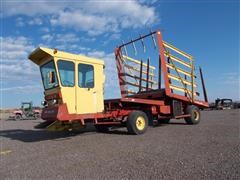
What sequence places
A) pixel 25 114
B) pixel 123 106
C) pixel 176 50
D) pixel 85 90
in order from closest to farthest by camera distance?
pixel 85 90 < pixel 123 106 < pixel 176 50 < pixel 25 114

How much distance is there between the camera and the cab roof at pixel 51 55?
399 inches

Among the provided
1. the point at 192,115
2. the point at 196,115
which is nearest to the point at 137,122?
the point at 192,115

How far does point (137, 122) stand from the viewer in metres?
11.5

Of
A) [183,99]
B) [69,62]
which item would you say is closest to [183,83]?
[183,99]

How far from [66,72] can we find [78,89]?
0.69m

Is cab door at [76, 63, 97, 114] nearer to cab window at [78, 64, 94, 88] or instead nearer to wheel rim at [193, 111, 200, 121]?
cab window at [78, 64, 94, 88]

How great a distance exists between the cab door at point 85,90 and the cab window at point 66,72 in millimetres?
252

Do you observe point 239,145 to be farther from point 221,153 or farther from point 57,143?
point 57,143

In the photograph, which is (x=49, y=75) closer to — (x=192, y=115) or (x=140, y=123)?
(x=140, y=123)

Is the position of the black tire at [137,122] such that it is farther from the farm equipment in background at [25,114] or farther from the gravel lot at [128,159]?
the farm equipment in background at [25,114]

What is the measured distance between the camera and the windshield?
1023 cm

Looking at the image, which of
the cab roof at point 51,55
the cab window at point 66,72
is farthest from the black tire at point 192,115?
the cab window at point 66,72

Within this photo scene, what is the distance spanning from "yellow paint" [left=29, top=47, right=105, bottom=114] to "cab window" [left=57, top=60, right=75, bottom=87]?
13cm

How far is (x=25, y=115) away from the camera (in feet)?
120
